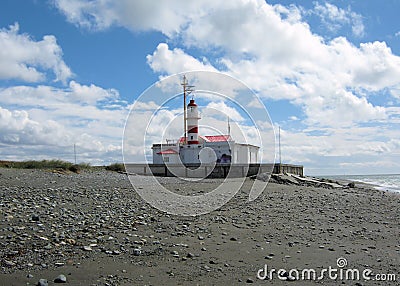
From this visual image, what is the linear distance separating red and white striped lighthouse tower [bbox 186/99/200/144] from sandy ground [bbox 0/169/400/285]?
24292mm

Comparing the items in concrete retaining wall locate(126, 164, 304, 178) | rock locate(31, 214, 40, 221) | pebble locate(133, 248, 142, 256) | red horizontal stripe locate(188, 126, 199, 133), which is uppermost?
red horizontal stripe locate(188, 126, 199, 133)

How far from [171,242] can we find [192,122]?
2940 cm

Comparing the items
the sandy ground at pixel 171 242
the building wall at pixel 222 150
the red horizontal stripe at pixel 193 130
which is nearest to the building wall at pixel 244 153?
the building wall at pixel 222 150

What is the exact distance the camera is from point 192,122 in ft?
118

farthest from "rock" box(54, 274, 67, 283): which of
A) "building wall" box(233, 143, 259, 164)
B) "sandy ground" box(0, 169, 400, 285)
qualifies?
"building wall" box(233, 143, 259, 164)

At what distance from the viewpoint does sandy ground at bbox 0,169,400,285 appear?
17.3ft

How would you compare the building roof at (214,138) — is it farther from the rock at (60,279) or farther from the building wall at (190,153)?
the rock at (60,279)

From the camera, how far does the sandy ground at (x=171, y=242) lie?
17.3ft

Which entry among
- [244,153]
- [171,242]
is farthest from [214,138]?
[171,242]

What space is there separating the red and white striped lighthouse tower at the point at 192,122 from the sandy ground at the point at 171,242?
24.3 metres

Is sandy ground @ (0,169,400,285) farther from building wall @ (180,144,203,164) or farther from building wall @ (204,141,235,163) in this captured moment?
building wall @ (180,144,203,164)

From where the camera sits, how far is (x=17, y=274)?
497 cm

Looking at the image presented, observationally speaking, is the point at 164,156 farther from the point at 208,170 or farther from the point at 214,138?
the point at 208,170

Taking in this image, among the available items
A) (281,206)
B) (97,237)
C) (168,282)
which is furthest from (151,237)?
(281,206)
